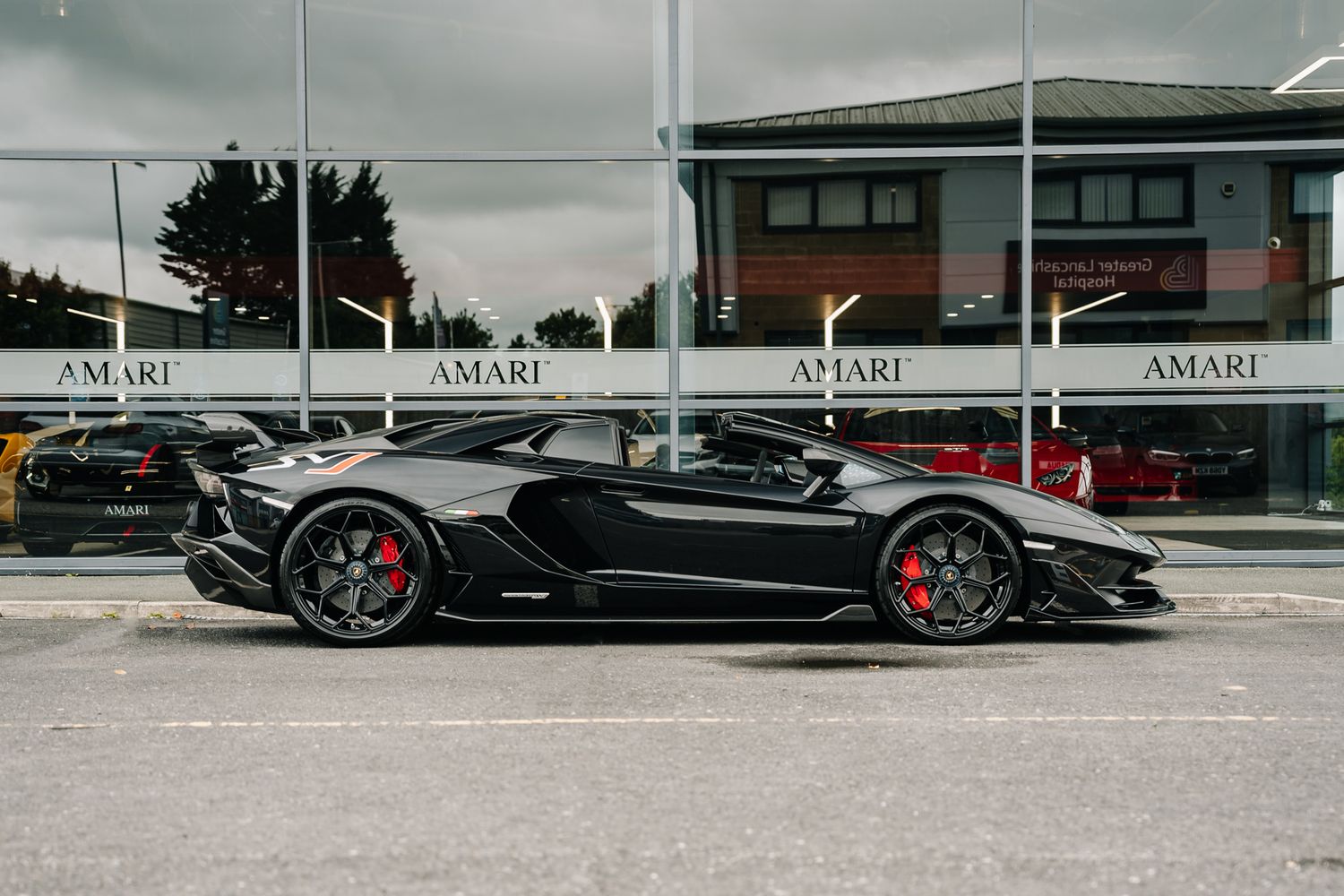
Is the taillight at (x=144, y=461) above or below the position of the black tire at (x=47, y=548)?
above

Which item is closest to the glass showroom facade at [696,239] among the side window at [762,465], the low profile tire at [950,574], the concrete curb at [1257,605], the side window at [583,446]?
the concrete curb at [1257,605]

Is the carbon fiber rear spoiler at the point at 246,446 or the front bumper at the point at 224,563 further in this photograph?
the carbon fiber rear spoiler at the point at 246,446

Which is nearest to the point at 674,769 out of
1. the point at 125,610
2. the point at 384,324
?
the point at 125,610

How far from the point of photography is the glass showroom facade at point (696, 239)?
31.5 feet

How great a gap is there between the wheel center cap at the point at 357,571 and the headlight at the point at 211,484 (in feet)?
2.49

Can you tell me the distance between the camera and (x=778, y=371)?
9719mm

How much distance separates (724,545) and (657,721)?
171 cm

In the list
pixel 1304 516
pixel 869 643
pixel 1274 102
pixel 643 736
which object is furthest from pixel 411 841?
pixel 1274 102

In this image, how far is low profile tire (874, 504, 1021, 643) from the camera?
6.21m

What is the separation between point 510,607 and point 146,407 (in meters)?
4.67

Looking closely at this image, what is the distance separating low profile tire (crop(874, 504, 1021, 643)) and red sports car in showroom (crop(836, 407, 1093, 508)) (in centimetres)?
340

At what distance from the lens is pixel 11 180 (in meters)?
9.64

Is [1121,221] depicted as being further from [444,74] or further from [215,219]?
[215,219]

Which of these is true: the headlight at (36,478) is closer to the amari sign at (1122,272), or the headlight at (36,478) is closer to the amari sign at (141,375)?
the amari sign at (141,375)
